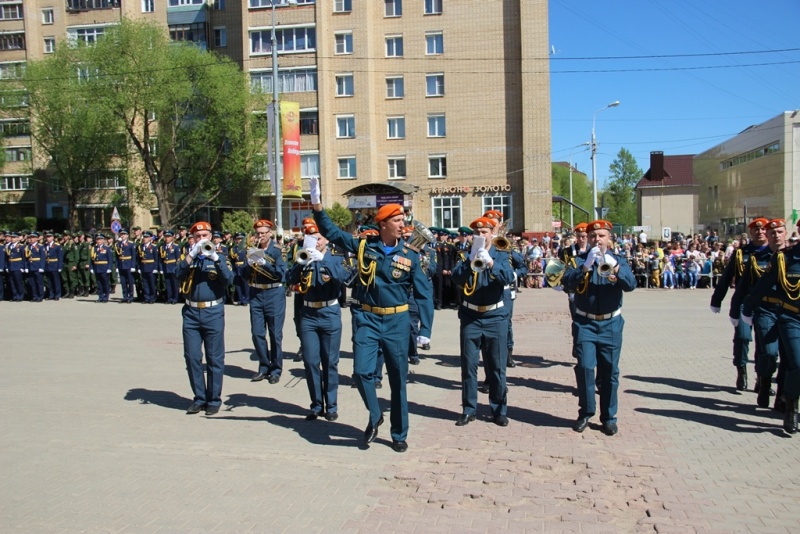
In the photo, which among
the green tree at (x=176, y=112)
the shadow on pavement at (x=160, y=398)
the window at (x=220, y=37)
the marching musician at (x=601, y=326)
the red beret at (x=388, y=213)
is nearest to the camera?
the red beret at (x=388, y=213)

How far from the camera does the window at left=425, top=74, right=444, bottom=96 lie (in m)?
45.0

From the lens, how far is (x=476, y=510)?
5.10 m

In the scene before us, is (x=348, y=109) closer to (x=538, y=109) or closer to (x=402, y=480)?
(x=538, y=109)

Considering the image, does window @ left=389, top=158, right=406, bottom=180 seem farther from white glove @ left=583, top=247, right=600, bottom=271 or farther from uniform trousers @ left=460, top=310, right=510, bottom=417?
white glove @ left=583, top=247, right=600, bottom=271

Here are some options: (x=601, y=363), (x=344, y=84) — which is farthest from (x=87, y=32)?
(x=601, y=363)

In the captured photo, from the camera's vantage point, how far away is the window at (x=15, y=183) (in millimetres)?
54219

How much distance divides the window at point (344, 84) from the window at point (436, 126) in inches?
218

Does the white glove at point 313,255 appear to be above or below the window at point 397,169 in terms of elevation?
below

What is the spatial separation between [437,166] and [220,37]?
Answer: 17668 millimetres

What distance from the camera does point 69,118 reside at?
4256cm

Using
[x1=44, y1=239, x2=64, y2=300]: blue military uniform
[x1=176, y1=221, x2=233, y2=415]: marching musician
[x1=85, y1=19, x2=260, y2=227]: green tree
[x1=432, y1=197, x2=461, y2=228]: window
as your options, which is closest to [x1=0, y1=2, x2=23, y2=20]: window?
[x1=85, y1=19, x2=260, y2=227]: green tree

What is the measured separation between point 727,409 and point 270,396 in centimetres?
546

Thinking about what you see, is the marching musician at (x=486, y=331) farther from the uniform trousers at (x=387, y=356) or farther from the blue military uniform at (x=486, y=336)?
the uniform trousers at (x=387, y=356)

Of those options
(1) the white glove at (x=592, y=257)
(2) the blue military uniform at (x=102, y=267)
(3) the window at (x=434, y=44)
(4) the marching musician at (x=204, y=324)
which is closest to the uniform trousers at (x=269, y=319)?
(4) the marching musician at (x=204, y=324)
